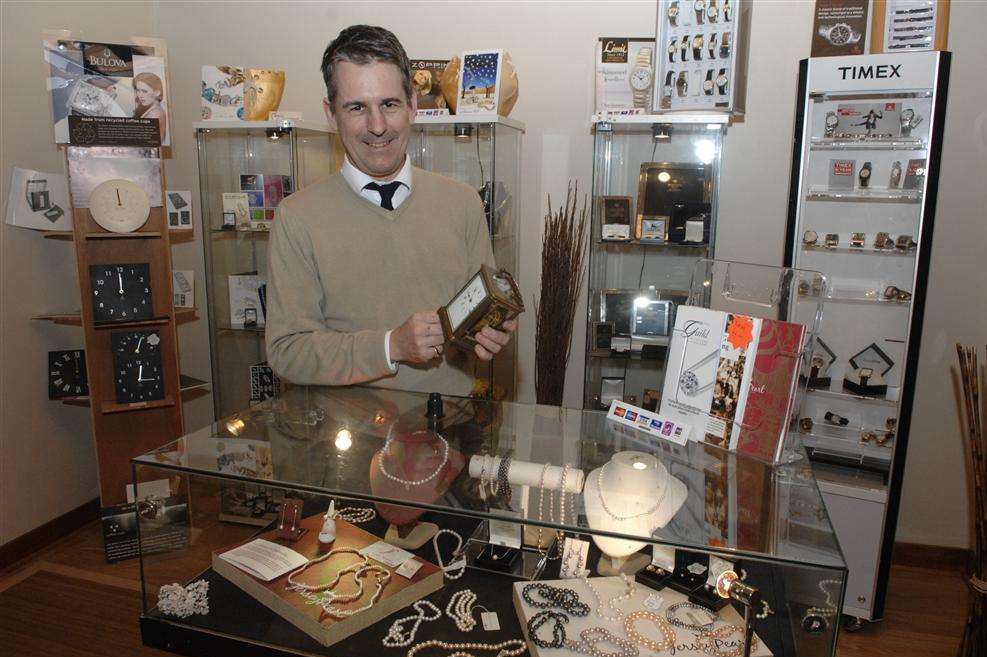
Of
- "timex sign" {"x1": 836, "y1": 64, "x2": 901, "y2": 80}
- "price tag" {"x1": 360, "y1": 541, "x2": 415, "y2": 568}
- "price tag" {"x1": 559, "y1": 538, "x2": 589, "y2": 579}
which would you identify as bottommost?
"price tag" {"x1": 360, "y1": 541, "x2": 415, "y2": 568}

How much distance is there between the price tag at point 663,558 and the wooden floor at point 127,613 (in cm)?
217

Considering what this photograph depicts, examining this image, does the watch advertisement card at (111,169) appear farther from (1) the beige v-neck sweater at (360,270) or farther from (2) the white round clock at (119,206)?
(1) the beige v-neck sweater at (360,270)

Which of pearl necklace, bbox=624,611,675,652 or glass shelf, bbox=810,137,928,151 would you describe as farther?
glass shelf, bbox=810,137,928,151

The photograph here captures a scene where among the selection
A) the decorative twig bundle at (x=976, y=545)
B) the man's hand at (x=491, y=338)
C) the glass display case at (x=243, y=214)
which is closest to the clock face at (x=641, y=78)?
the glass display case at (x=243, y=214)

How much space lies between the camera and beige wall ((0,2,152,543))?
353cm

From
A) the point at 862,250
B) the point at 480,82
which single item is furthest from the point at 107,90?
the point at 862,250

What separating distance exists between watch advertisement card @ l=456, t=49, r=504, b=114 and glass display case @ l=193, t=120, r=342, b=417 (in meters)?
0.92

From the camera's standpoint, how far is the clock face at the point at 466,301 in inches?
65.6

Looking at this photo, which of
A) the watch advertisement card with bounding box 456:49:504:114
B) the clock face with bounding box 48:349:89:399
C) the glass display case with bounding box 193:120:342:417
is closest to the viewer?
the watch advertisement card with bounding box 456:49:504:114

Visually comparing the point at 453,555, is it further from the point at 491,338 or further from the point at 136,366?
the point at 136,366

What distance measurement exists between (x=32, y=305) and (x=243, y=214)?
3.96 ft

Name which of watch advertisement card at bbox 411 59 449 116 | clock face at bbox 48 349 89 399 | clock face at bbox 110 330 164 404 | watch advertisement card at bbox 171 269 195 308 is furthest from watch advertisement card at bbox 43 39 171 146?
watch advertisement card at bbox 411 59 449 116

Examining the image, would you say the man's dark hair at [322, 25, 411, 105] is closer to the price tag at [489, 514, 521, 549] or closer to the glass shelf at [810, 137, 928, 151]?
the price tag at [489, 514, 521, 549]

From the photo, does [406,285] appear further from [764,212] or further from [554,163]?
[764,212]
